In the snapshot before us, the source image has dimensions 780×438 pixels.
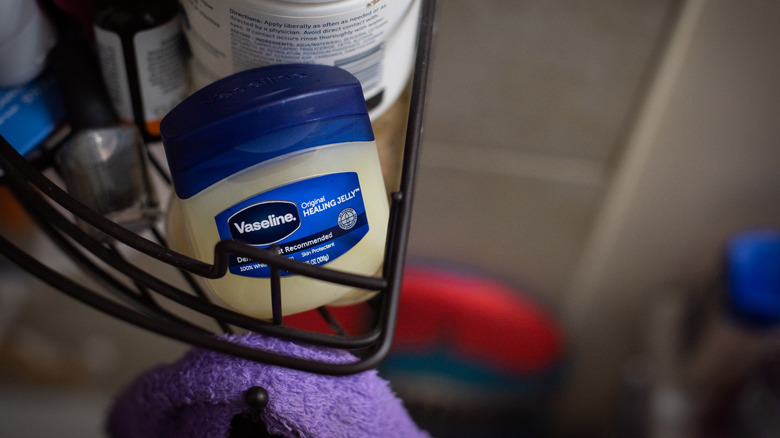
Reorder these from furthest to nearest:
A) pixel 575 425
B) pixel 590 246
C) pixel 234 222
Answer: pixel 575 425 → pixel 590 246 → pixel 234 222

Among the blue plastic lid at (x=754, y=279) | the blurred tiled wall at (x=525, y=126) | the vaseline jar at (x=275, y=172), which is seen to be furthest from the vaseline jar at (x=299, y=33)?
the blue plastic lid at (x=754, y=279)

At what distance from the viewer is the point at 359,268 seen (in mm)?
247

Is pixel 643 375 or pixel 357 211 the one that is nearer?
pixel 357 211

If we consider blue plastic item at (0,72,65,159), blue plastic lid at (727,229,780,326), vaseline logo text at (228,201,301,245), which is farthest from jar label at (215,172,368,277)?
blue plastic lid at (727,229,780,326)

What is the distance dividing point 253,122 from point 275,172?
2 centimetres

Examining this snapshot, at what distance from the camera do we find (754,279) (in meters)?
0.52

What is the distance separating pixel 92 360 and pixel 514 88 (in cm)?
47

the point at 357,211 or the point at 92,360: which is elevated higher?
the point at 357,211

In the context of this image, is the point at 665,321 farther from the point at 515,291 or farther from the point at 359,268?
the point at 359,268

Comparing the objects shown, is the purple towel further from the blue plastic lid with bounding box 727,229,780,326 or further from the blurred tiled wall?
the blue plastic lid with bounding box 727,229,780,326

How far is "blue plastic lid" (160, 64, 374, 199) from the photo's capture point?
215 mm

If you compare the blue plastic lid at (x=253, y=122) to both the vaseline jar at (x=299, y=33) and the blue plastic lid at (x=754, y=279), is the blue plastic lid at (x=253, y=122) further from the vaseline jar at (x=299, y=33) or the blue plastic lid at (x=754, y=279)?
the blue plastic lid at (x=754, y=279)

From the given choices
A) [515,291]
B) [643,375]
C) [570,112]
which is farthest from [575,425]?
[570,112]

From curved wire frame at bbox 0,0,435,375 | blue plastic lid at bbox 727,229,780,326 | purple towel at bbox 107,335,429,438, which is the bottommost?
blue plastic lid at bbox 727,229,780,326
